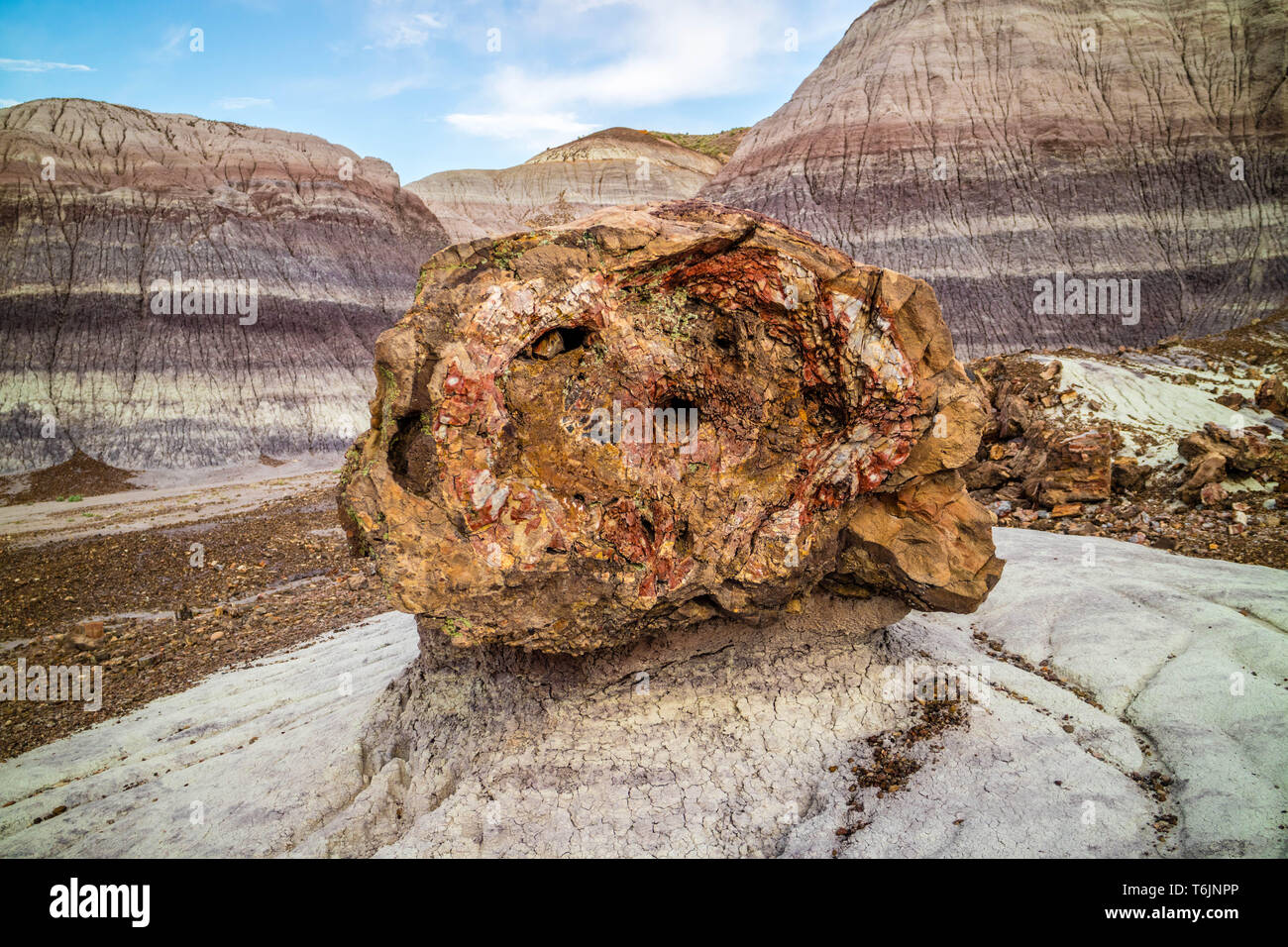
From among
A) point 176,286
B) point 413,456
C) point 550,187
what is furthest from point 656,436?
point 550,187

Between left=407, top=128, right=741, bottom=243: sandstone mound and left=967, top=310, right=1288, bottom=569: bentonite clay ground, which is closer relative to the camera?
left=967, top=310, right=1288, bottom=569: bentonite clay ground

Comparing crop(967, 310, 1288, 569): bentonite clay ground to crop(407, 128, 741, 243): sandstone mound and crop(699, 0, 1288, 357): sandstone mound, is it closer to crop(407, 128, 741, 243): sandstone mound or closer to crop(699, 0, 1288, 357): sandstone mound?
crop(699, 0, 1288, 357): sandstone mound

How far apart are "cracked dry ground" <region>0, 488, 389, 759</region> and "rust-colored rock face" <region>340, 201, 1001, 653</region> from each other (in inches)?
167

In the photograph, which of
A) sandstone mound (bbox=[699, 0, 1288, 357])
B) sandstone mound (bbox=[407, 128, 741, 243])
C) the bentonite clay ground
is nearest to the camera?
the bentonite clay ground

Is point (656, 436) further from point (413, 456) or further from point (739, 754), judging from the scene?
point (739, 754)

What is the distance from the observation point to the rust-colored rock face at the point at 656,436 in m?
3.38

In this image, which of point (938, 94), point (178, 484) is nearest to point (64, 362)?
point (178, 484)

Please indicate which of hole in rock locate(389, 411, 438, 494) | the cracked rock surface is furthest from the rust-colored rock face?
the cracked rock surface

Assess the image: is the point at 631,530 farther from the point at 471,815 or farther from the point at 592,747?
the point at 471,815

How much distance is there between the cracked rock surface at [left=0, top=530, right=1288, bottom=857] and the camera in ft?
10.9

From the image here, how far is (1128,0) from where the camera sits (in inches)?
1037

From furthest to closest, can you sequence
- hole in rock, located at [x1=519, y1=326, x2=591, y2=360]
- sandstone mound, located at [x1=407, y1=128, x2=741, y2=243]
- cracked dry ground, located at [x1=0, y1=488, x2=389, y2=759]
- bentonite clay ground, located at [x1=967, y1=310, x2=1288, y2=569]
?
sandstone mound, located at [x1=407, y1=128, x2=741, y2=243], bentonite clay ground, located at [x1=967, y1=310, x2=1288, y2=569], cracked dry ground, located at [x1=0, y1=488, x2=389, y2=759], hole in rock, located at [x1=519, y1=326, x2=591, y2=360]

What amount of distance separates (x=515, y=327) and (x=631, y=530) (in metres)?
1.27

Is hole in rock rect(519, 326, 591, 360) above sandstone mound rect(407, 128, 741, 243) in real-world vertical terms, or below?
below
